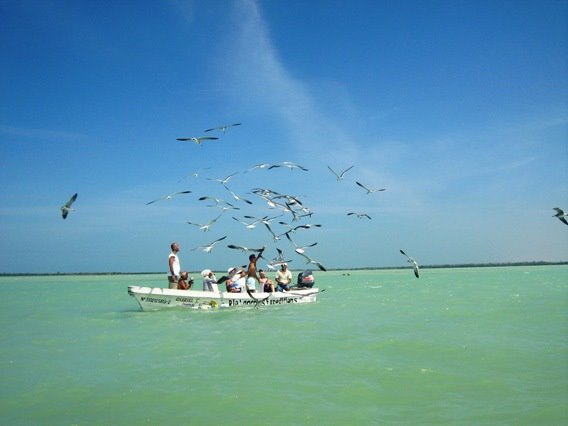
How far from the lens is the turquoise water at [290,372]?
796cm

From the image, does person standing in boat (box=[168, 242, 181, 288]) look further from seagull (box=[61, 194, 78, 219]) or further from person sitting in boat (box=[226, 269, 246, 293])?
seagull (box=[61, 194, 78, 219])

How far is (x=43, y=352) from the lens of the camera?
13672 millimetres

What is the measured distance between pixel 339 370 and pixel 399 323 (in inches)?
311

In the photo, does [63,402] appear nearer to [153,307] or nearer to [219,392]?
[219,392]

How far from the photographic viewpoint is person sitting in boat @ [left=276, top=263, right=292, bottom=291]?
80.1 feet

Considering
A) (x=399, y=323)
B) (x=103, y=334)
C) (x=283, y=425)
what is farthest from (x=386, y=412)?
(x=103, y=334)

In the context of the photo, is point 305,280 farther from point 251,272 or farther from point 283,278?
point 251,272

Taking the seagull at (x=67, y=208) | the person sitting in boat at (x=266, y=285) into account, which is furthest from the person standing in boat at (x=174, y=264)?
the seagull at (x=67, y=208)

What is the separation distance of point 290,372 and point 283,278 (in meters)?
14.0

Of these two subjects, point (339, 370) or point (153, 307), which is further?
point (153, 307)

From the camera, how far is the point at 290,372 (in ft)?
34.5

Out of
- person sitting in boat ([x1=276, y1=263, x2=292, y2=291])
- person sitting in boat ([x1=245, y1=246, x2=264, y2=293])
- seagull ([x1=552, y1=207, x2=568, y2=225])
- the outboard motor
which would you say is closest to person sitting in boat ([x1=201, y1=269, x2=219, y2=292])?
person sitting in boat ([x1=245, y1=246, x2=264, y2=293])

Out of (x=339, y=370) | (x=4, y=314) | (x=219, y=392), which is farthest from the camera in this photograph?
(x=4, y=314)

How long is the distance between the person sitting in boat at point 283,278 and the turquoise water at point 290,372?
530cm
